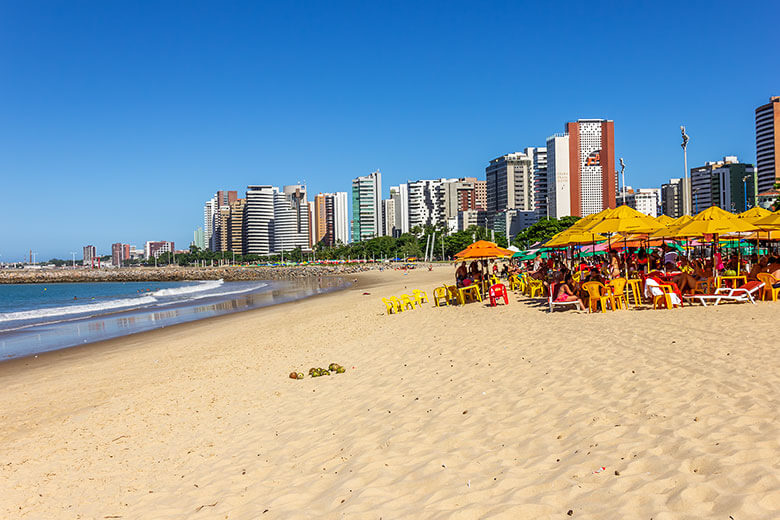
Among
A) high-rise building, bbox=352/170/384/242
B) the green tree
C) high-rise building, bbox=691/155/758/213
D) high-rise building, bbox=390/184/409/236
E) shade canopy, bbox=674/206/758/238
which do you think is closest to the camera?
shade canopy, bbox=674/206/758/238

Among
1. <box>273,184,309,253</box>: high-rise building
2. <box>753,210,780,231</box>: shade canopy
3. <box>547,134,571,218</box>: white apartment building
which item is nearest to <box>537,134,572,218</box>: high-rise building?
<box>547,134,571,218</box>: white apartment building

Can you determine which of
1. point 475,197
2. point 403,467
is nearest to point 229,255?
point 475,197

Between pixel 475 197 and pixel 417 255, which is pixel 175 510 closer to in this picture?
pixel 417 255

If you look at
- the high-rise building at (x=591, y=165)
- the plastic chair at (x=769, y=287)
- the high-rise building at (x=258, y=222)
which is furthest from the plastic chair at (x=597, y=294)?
the high-rise building at (x=258, y=222)

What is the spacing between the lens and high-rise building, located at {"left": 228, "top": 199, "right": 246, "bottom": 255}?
619ft

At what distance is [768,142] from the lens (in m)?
123

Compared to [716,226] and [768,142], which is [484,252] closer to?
[716,226]

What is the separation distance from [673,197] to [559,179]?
170ft

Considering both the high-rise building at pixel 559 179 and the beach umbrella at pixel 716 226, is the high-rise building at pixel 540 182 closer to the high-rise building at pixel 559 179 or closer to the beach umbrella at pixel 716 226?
the high-rise building at pixel 559 179

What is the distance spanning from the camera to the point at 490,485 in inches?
143

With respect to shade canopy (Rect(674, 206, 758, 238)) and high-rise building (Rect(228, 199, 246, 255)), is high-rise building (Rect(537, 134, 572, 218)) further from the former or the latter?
shade canopy (Rect(674, 206, 758, 238))

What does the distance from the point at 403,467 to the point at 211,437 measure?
8.67ft

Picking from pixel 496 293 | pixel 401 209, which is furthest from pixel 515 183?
pixel 496 293

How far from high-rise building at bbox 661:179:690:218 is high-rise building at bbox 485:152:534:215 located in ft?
143
